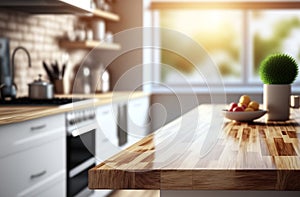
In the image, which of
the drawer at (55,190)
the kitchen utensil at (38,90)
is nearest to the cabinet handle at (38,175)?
the drawer at (55,190)

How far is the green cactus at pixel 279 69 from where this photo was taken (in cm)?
305

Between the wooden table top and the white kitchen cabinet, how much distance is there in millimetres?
946

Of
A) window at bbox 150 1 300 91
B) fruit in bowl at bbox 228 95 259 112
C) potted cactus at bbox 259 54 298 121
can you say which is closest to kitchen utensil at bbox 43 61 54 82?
window at bbox 150 1 300 91

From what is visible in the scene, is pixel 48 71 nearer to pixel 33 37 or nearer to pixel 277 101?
pixel 33 37

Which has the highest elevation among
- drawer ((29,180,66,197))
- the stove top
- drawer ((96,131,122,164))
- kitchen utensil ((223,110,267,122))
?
the stove top

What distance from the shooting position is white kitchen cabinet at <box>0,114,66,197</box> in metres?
3.11

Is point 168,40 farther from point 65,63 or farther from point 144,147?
point 144,147

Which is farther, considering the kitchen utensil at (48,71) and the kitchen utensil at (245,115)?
the kitchen utensil at (48,71)

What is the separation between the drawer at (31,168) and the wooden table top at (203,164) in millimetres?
974

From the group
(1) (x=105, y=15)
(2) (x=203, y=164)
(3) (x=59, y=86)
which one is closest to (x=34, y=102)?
(3) (x=59, y=86)

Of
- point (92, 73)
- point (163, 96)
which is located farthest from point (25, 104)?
point (163, 96)

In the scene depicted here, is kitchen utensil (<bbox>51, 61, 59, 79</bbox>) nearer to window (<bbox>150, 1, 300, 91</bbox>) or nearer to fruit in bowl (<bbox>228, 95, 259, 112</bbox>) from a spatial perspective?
window (<bbox>150, 1, 300, 91</bbox>)

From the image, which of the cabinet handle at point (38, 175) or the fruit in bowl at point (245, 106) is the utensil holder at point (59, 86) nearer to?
the cabinet handle at point (38, 175)

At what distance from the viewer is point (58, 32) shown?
18.8ft
